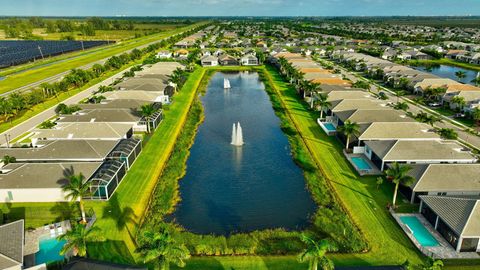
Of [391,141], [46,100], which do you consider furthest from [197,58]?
[391,141]

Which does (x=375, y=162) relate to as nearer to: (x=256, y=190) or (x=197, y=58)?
(x=256, y=190)

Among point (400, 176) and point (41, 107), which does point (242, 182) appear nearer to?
point (400, 176)

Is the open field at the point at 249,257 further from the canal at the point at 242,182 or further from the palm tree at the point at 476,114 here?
the palm tree at the point at 476,114

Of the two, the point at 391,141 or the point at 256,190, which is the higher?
the point at 391,141

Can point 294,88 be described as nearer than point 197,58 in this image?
Yes

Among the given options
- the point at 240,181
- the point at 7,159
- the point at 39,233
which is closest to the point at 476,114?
the point at 240,181

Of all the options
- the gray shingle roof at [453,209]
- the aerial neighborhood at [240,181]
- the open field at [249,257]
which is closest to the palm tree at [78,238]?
the aerial neighborhood at [240,181]

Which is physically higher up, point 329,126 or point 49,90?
point 49,90

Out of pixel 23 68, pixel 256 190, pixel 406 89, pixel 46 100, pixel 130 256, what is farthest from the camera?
pixel 23 68
